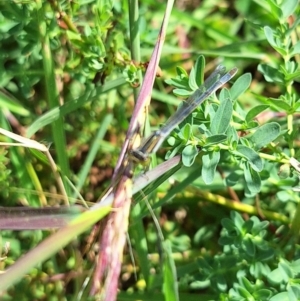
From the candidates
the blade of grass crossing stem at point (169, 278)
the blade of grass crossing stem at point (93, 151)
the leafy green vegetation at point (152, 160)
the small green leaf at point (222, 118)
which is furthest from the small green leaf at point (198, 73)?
the blade of grass crossing stem at point (93, 151)

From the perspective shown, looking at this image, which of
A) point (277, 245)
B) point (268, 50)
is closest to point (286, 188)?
point (277, 245)

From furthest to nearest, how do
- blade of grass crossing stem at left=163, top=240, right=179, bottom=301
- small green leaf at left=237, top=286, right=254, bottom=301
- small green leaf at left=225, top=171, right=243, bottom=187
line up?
small green leaf at left=225, top=171, right=243, bottom=187 < small green leaf at left=237, top=286, right=254, bottom=301 < blade of grass crossing stem at left=163, top=240, right=179, bottom=301

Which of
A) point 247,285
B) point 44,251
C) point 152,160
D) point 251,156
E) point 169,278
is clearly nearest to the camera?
point 44,251

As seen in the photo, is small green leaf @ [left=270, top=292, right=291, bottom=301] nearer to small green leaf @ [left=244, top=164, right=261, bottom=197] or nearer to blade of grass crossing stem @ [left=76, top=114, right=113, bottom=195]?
small green leaf @ [left=244, top=164, right=261, bottom=197]

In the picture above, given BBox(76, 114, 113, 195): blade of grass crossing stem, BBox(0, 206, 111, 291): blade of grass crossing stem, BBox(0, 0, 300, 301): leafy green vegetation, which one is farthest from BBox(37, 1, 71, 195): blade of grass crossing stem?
BBox(0, 206, 111, 291): blade of grass crossing stem

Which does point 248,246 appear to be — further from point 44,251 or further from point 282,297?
point 44,251

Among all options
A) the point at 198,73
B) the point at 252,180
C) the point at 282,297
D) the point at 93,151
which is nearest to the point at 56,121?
the point at 93,151

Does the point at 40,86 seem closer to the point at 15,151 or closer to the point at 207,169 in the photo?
the point at 15,151
